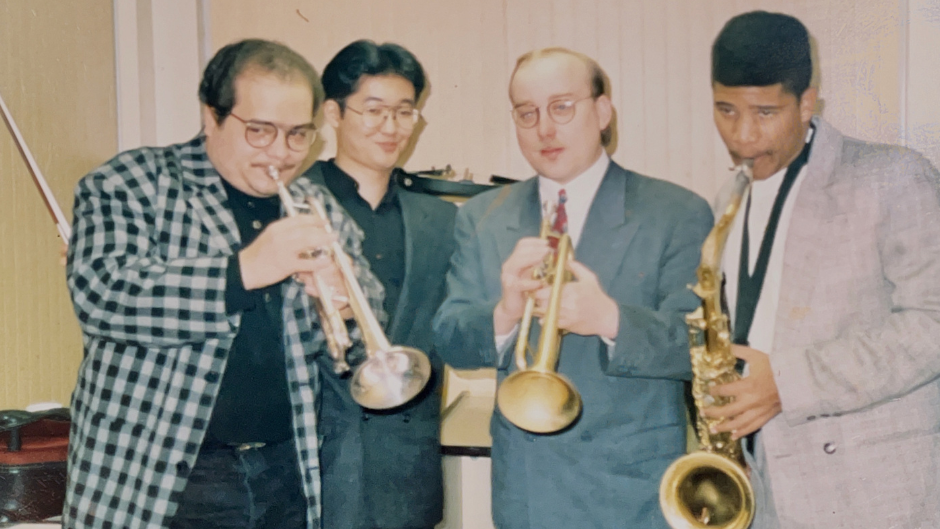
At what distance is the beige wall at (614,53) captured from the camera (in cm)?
191

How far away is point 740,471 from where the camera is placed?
1.86m

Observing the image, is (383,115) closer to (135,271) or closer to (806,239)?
(135,271)

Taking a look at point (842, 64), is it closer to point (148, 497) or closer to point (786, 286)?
point (786, 286)

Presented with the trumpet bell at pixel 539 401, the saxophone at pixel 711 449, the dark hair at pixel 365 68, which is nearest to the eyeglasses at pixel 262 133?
the dark hair at pixel 365 68

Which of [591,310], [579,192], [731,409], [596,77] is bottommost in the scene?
[731,409]

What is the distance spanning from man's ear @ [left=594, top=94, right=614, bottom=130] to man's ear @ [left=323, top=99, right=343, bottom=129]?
26.9 inches

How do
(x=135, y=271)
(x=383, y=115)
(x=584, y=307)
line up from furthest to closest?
(x=383, y=115), (x=584, y=307), (x=135, y=271)

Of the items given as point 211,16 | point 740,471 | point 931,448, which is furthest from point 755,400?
point 211,16

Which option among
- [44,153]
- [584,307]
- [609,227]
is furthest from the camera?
[44,153]

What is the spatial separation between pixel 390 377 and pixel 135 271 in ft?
2.10

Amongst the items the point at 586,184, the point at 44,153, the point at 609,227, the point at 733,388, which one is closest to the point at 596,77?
the point at 586,184

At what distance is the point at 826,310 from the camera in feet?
6.01

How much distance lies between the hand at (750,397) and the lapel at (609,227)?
1.15 feet

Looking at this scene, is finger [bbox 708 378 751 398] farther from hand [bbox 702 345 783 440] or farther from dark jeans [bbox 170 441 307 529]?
dark jeans [bbox 170 441 307 529]
